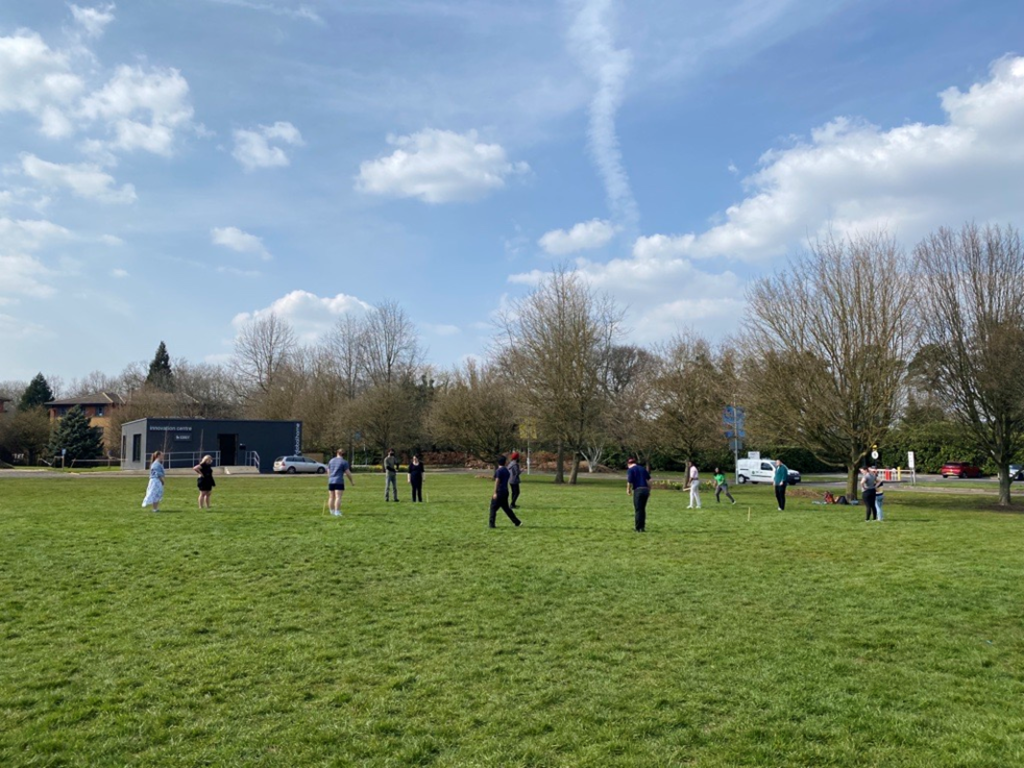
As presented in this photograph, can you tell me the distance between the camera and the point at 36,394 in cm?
9219

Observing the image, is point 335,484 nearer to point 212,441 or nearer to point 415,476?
point 415,476

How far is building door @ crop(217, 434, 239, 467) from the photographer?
53406 mm

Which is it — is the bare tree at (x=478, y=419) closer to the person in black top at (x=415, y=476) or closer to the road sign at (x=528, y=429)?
the road sign at (x=528, y=429)

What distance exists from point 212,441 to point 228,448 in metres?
1.36

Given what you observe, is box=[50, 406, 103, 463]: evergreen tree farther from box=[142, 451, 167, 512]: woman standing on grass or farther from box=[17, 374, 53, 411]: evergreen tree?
box=[142, 451, 167, 512]: woman standing on grass

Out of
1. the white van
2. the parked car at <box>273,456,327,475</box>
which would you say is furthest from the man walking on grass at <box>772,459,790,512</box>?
the parked car at <box>273,456,327,475</box>

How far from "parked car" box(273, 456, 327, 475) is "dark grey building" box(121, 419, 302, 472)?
2850 millimetres

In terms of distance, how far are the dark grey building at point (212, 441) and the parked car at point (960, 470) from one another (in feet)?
153

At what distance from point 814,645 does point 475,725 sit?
3.85m

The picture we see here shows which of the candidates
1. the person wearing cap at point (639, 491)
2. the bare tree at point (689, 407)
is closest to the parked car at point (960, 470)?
the bare tree at point (689, 407)

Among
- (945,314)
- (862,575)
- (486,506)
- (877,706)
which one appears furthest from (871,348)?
(877,706)

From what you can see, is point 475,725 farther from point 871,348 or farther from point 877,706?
point 871,348

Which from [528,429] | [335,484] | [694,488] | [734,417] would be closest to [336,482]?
[335,484]

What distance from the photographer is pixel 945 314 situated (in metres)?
26.7
